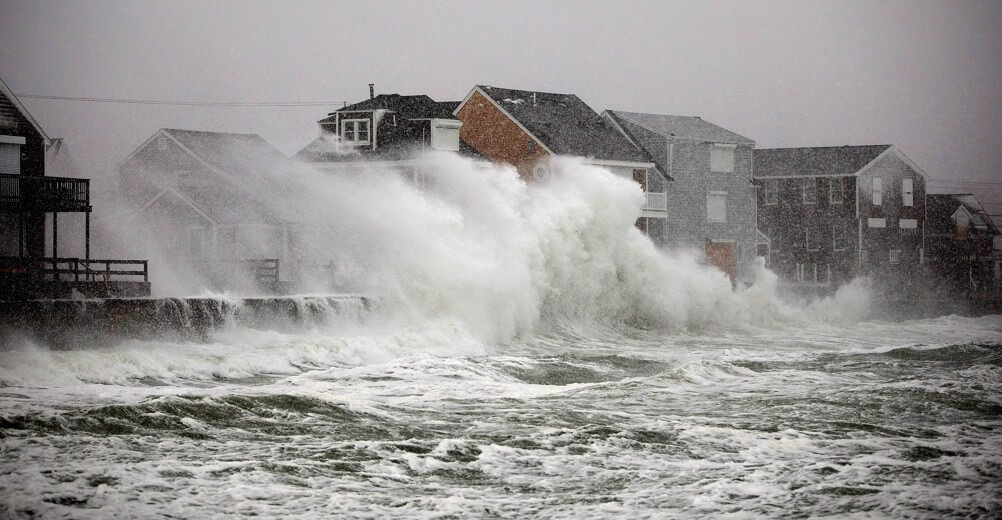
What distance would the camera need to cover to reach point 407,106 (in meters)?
44.9

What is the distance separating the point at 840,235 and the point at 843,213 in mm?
1086

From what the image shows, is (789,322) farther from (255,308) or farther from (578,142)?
(255,308)

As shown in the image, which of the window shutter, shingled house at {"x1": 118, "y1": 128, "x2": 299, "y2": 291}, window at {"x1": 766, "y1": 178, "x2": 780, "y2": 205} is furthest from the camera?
window at {"x1": 766, "y1": 178, "x2": 780, "y2": 205}

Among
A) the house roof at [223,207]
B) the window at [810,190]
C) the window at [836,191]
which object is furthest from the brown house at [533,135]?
the window at [836,191]

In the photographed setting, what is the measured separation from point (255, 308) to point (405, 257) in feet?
20.3

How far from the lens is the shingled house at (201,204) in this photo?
4184cm

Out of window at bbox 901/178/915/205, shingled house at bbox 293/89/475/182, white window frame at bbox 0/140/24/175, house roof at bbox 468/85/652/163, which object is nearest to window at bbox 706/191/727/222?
house roof at bbox 468/85/652/163

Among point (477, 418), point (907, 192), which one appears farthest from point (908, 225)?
point (477, 418)

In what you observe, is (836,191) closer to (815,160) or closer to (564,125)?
(815,160)

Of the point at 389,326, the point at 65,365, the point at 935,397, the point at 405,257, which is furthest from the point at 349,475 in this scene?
the point at 405,257

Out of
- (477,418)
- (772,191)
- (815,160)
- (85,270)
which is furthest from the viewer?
(772,191)

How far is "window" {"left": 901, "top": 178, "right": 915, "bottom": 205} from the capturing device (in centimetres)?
5781

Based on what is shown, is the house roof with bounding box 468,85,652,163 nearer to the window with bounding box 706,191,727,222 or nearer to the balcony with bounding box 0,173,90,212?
the window with bounding box 706,191,727,222

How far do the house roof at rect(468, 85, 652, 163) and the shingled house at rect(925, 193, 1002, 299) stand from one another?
850 inches
